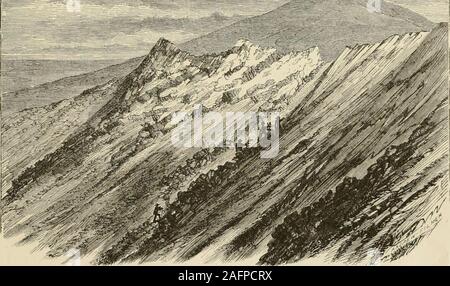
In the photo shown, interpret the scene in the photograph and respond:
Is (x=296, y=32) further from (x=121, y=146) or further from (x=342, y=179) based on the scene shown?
(x=121, y=146)

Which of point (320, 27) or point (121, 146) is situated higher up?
point (320, 27)

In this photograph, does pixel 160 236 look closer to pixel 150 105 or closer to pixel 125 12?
pixel 150 105

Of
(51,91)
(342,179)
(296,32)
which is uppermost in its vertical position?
(296,32)

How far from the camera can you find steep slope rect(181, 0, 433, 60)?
319 cm

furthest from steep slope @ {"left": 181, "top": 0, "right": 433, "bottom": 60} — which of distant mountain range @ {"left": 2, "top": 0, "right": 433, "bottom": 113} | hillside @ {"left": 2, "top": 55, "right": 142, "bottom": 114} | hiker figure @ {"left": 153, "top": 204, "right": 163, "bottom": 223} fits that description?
hiker figure @ {"left": 153, "top": 204, "right": 163, "bottom": 223}

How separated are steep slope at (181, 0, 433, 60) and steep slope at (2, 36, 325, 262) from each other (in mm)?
46

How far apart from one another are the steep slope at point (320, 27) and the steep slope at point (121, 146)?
46mm

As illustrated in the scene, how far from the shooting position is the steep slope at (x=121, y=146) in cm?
316

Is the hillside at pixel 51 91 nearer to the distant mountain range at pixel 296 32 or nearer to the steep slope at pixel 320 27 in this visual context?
the distant mountain range at pixel 296 32

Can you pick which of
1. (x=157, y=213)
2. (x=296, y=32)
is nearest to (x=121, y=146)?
(x=157, y=213)

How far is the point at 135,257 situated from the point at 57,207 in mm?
388

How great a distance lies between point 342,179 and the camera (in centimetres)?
318

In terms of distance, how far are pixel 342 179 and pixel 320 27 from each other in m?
0.66

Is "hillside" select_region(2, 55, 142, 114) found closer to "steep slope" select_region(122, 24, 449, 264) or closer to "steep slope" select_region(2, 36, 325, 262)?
"steep slope" select_region(2, 36, 325, 262)
